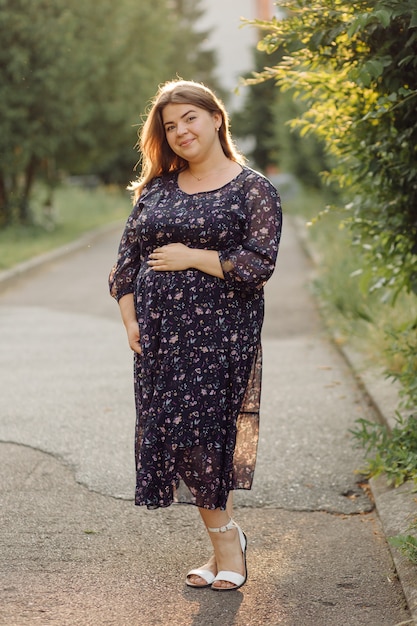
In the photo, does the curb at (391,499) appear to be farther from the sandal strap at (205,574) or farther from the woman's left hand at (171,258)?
the woman's left hand at (171,258)

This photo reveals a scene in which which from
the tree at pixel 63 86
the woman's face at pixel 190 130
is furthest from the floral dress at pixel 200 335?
the tree at pixel 63 86

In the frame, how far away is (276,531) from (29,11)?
1602cm

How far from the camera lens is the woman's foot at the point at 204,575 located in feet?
12.1

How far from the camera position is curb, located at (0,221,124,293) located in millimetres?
13242

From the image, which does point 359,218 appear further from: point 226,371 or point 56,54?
point 56,54

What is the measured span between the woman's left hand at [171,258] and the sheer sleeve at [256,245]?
0.42ft

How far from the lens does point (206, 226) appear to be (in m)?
3.54

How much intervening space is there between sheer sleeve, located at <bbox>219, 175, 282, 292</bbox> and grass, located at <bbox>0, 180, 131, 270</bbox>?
10.7 m

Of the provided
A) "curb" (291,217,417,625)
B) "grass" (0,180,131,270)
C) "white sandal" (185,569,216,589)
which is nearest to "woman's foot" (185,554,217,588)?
"white sandal" (185,569,216,589)

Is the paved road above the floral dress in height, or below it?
below

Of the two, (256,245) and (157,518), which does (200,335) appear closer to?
(256,245)

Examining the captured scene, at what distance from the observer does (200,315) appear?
3543 mm

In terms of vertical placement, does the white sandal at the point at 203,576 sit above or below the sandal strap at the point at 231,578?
below

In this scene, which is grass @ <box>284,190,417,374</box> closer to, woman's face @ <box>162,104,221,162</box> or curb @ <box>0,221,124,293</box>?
woman's face @ <box>162,104,221,162</box>
